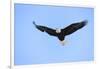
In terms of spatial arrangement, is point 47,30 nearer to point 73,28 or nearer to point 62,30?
point 62,30

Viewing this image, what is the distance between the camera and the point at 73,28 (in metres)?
1.77

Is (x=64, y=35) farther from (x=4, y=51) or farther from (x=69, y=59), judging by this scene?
(x=4, y=51)

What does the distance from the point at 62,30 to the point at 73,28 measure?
0.12 metres

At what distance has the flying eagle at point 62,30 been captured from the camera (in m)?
1.67

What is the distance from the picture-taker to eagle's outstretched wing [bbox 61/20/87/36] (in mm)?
1735

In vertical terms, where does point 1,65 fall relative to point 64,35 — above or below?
below

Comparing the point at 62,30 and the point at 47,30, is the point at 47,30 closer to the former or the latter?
the point at 47,30

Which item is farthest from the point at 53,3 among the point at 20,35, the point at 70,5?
the point at 20,35

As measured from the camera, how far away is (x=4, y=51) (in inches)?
60.0

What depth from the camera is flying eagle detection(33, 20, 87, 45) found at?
1.67 meters

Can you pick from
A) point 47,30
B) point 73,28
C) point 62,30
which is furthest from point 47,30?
point 73,28

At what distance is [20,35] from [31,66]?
298 millimetres

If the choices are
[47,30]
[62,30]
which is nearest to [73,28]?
[62,30]

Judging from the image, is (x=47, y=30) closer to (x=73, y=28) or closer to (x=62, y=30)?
(x=62, y=30)
